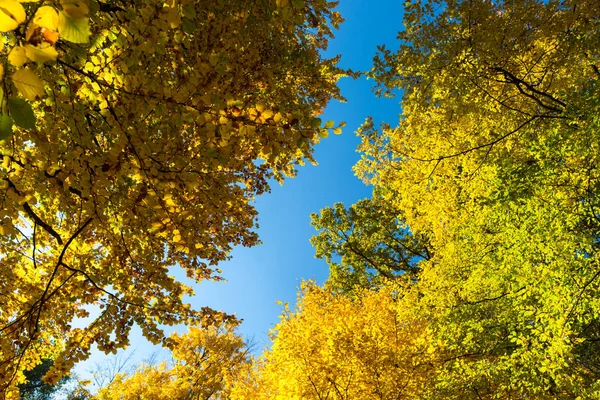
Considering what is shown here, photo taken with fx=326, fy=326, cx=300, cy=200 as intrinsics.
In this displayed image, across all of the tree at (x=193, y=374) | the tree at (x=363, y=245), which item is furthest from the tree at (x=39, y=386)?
the tree at (x=363, y=245)

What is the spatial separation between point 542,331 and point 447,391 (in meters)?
2.00

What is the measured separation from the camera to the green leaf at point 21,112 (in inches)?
35.8

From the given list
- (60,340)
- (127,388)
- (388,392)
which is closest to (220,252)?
(60,340)

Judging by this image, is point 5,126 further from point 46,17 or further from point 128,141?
point 128,141

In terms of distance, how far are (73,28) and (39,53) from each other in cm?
12

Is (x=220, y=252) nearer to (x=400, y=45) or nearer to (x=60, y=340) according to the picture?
(x=60, y=340)

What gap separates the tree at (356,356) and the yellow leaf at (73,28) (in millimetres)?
7096

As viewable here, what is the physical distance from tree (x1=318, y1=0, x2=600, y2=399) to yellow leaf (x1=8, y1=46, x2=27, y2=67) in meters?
5.24

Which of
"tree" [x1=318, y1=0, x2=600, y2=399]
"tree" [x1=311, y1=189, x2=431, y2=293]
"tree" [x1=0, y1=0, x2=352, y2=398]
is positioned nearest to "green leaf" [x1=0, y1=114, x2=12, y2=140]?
"tree" [x1=0, y1=0, x2=352, y2=398]

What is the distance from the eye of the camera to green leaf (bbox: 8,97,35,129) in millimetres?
909

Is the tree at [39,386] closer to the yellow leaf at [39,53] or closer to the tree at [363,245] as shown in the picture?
the tree at [363,245]

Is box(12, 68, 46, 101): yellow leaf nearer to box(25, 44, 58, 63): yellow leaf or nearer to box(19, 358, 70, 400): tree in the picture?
box(25, 44, 58, 63): yellow leaf

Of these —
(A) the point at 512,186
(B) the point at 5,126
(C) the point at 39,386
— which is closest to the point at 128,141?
(B) the point at 5,126

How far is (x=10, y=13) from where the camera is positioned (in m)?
0.81
